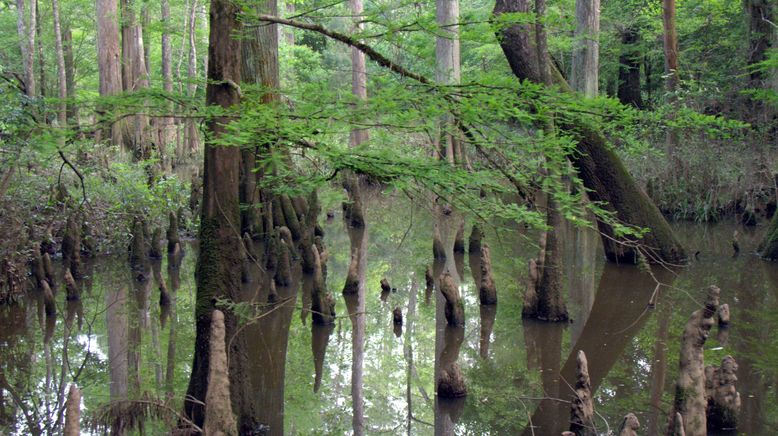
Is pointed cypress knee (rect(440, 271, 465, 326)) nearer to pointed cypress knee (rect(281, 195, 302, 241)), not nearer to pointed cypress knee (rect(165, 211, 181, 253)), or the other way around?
pointed cypress knee (rect(281, 195, 302, 241))

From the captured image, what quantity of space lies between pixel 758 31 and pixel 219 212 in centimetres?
1541

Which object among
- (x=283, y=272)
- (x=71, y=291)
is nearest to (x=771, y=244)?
(x=283, y=272)

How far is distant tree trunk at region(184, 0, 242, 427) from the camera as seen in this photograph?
4.89 m

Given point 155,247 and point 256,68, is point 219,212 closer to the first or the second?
point 256,68

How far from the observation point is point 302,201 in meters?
12.7

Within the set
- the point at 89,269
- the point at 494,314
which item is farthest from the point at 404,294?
the point at 89,269

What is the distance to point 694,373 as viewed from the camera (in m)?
4.41

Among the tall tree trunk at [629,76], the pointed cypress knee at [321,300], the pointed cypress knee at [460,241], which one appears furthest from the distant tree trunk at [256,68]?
the tall tree trunk at [629,76]

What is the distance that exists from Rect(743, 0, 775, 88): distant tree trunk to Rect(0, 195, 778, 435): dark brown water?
7.53 m

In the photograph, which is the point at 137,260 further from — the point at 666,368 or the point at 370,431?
the point at 666,368

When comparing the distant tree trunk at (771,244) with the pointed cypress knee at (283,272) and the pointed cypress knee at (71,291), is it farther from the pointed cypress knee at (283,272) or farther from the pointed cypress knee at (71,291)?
the pointed cypress knee at (71,291)

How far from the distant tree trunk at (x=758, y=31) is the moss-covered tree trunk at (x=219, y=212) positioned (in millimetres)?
14714

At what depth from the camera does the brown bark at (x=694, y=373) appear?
438 cm

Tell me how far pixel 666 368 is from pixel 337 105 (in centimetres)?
380
